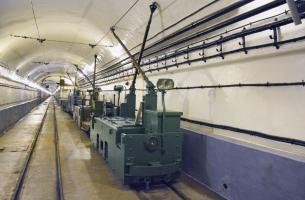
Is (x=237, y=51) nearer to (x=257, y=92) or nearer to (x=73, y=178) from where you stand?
(x=257, y=92)

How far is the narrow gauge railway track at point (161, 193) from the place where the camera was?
4.25 metres

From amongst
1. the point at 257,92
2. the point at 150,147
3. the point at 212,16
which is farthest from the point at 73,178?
the point at 212,16

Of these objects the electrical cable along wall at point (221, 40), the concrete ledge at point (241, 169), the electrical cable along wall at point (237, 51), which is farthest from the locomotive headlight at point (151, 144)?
the electrical cable along wall at point (221, 40)

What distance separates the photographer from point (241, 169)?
3.71 meters

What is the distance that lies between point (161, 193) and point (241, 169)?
1.42m

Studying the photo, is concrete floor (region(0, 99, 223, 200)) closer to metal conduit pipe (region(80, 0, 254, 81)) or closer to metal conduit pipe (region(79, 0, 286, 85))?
metal conduit pipe (region(79, 0, 286, 85))

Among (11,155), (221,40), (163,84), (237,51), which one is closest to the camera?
(237,51)

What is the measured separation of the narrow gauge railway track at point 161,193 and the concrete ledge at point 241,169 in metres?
0.55

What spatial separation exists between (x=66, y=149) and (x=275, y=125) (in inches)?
229

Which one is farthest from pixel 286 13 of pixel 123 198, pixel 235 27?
pixel 123 198

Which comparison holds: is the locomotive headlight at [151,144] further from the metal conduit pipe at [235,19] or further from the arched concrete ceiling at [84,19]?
the arched concrete ceiling at [84,19]

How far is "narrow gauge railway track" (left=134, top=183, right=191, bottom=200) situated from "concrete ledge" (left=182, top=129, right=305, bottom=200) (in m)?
0.55

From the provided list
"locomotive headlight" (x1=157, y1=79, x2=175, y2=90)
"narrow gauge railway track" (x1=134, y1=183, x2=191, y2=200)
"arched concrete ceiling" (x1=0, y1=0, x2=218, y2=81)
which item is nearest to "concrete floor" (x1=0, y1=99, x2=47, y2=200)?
"narrow gauge railway track" (x1=134, y1=183, x2=191, y2=200)

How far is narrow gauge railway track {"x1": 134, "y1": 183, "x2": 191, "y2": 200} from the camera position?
167 inches
